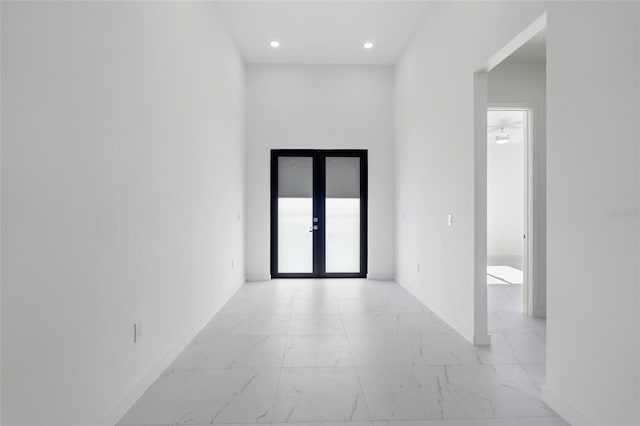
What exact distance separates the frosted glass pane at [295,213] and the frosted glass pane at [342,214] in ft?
1.04

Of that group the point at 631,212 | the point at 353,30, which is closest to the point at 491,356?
the point at 631,212

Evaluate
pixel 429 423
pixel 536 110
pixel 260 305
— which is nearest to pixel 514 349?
pixel 429 423

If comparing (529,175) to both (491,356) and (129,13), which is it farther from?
(129,13)

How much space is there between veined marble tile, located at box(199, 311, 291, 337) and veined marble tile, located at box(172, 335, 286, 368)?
0.14 meters

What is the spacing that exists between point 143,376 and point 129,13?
2.26 meters

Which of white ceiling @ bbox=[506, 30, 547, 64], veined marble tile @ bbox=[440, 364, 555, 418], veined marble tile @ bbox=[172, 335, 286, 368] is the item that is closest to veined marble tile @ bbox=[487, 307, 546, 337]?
veined marble tile @ bbox=[440, 364, 555, 418]

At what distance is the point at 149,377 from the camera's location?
92.0 inches

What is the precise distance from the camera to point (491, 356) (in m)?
2.82

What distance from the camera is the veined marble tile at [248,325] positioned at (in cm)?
339

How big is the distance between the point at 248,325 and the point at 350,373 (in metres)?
1.44

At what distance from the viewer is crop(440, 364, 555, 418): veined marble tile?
204cm

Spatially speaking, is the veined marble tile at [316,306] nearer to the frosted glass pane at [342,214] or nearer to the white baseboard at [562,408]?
the frosted glass pane at [342,214]

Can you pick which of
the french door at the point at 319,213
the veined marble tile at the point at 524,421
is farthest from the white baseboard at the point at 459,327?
the french door at the point at 319,213

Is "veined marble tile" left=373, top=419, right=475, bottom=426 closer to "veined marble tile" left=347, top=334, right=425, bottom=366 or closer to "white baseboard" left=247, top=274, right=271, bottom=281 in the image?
"veined marble tile" left=347, top=334, right=425, bottom=366
